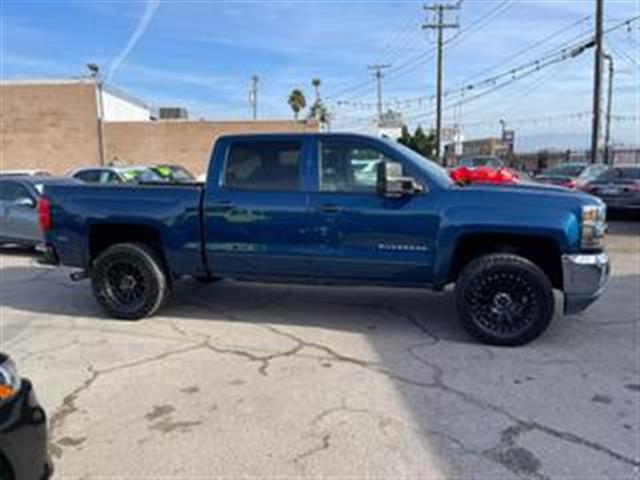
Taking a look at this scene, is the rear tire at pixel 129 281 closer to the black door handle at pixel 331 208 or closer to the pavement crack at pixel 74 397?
the pavement crack at pixel 74 397

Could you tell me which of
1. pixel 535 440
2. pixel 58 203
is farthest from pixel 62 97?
pixel 535 440

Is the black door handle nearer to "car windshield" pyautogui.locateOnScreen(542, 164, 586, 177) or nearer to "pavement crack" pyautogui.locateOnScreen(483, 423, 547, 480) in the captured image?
"pavement crack" pyautogui.locateOnScreen(483, 423, 547, 480)

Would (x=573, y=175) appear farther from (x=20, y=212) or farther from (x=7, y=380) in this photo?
(x=7, y=380)

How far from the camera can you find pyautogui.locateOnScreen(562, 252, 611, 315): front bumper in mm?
6321

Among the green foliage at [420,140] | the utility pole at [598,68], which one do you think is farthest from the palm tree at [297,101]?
the utility pole at [598,68]

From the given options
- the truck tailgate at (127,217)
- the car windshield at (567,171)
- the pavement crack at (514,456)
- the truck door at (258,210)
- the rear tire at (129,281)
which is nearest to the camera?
the pavement crack at (514,456)

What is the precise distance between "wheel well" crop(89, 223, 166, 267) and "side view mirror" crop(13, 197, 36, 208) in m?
5.31

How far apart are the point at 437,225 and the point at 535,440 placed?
2568 millimetres

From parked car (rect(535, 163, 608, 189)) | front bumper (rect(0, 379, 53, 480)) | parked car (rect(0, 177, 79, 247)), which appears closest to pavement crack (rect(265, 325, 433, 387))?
front bumper (rect(0, 379, 53, 480))

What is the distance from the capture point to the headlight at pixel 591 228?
635 centimetres

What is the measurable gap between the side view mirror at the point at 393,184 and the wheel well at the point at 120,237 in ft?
8.16

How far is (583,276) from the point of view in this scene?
6336 mm

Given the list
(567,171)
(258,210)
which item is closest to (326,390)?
(258,210)

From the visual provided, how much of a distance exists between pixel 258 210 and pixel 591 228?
123 inches
